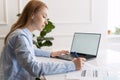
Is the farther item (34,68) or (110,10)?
(110,10)

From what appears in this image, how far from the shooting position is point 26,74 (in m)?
1.45

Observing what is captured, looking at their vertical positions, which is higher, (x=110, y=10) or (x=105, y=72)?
(x=110, y=10)

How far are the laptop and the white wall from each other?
99 centimetres

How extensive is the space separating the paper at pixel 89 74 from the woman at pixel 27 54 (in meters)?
0.05

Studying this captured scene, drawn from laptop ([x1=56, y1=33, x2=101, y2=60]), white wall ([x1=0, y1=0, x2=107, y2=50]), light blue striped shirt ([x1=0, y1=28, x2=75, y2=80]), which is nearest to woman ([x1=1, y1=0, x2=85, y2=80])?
light blue striped shirt ([x1=0, y1=28, x2=75, y2=80])

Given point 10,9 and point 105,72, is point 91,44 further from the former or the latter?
point 10,9

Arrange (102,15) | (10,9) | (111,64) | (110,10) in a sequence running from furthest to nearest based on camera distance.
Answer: (110,10)
(102,15)
(10,9)
(111,64)

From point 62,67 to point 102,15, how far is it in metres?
2.07

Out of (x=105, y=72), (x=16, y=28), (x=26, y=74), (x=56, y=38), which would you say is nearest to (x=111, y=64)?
(x=105, y=72)

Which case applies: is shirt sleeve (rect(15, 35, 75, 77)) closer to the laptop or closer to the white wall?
the laptop

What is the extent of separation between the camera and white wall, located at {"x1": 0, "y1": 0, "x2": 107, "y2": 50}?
312 centimetres

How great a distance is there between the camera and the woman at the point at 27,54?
4.25 feet

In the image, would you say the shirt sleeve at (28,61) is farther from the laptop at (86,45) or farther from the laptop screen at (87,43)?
the laptop screen at (87,43)

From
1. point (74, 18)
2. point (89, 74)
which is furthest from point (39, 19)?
point (74, 18)
